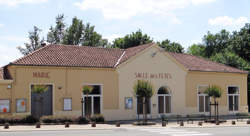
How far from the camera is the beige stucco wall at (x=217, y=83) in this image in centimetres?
3491

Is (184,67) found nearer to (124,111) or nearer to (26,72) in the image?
(124,111)

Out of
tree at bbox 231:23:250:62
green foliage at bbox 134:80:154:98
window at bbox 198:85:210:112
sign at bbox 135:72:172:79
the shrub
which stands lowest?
the shrub

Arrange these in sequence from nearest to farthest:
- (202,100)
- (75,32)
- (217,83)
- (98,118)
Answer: (98,118), (202,100), (217,83), (75,32)

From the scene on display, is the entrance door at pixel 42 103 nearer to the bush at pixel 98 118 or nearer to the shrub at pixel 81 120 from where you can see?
the shrub at pixel 81 120

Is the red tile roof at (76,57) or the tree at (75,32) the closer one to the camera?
the red tile roof at (76,57)

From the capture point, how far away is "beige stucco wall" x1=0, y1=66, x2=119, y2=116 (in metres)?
26.5

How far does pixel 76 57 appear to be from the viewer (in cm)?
3030

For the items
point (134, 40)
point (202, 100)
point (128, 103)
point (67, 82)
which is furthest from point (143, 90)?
point (134, 40)

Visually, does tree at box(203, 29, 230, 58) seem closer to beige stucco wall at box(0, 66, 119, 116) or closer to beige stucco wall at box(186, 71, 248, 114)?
beige stucco wall at box(186, 71, 248, 114)

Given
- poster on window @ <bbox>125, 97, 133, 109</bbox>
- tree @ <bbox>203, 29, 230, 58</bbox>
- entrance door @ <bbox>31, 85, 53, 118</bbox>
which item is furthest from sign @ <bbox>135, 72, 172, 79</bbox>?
tree @ <bbox>203, 29, 230, 58</bbox>

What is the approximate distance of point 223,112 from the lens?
3703 cm

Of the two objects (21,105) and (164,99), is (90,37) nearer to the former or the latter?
(164,99)

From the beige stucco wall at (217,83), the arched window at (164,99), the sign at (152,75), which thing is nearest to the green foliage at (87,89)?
the sign at (152,75)

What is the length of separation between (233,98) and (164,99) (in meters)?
9.29
